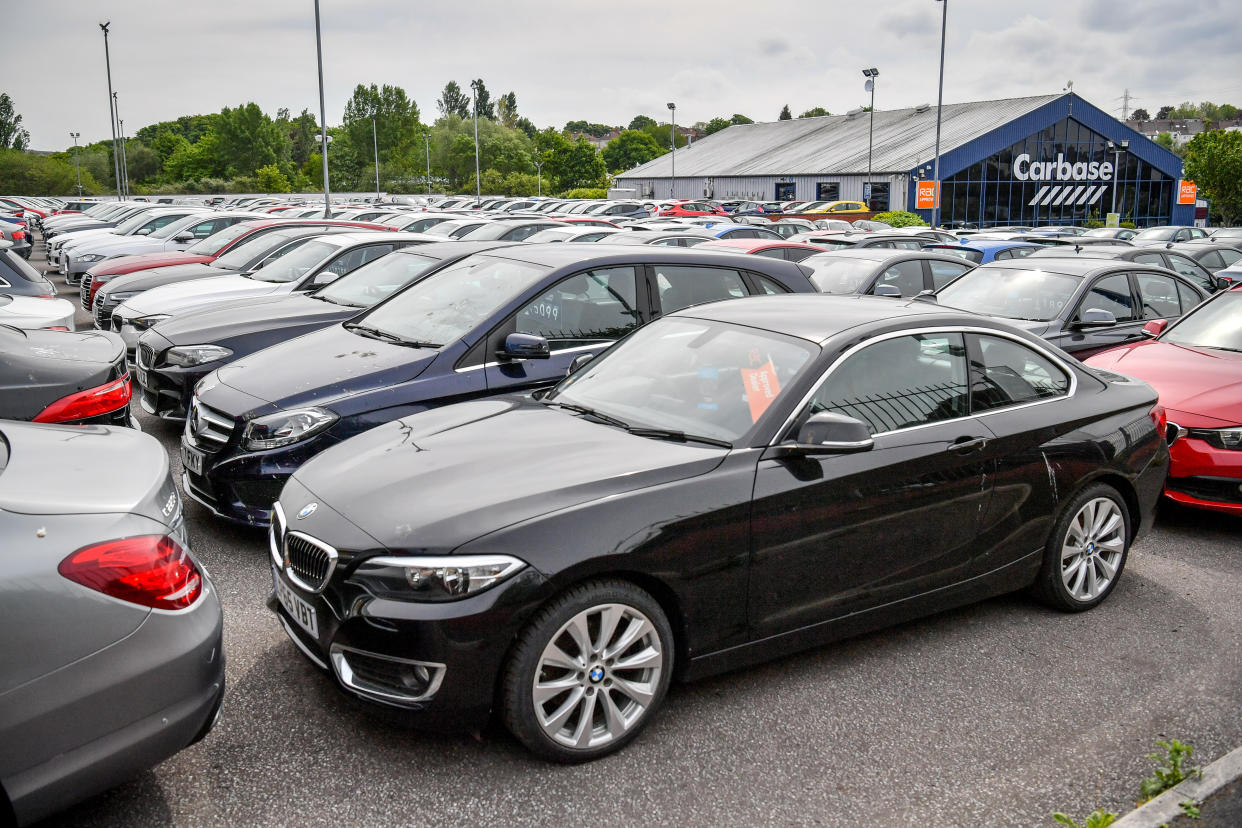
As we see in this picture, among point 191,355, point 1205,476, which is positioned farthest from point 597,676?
point 191,355

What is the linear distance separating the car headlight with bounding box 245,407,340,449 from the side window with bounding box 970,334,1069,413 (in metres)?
3.35

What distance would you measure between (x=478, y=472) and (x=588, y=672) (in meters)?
0.84

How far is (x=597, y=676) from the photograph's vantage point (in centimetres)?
350

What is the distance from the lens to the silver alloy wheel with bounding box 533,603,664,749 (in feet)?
11.2

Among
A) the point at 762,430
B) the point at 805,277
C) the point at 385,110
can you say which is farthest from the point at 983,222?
the point at 385,110

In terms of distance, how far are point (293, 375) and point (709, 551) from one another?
321 centimetres

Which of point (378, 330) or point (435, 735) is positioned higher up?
point (378, 330)

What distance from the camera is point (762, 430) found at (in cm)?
394

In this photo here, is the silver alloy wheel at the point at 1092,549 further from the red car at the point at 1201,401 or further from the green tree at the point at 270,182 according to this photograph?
the green tree at the point at 270,182

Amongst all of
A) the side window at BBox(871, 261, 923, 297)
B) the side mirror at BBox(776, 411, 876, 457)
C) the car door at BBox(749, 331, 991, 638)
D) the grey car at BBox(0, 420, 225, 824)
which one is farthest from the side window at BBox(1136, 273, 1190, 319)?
the grey car at BBox(0, 420, 225, 824)

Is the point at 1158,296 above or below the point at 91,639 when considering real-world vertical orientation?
above

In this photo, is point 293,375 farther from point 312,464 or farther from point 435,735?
point 435,735

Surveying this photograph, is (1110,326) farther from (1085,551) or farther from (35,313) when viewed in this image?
(35,313)

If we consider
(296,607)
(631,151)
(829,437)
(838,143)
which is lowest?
(296,607)
